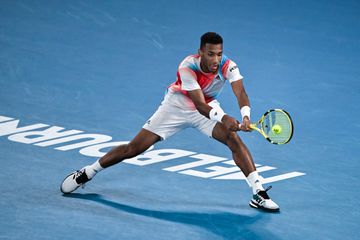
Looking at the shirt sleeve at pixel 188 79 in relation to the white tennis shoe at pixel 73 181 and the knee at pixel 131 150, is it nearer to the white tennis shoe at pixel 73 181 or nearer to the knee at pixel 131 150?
the knee at pixel 131 150

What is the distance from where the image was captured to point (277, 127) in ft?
30.8

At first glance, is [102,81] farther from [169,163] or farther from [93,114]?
[169,163]

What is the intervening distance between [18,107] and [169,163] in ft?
8.90

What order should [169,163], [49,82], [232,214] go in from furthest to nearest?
[49,82] → [169,163] → [232,214]

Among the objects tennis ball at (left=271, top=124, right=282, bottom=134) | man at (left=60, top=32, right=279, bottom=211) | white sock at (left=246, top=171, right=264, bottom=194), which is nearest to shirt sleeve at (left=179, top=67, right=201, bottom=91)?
man at (left=60, top=32, right=279, bottom=211)

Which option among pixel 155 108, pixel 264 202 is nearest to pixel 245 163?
pixel 264 202

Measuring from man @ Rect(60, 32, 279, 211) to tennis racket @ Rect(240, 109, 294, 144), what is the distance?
0.81 feet

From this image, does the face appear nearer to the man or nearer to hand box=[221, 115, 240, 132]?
the man

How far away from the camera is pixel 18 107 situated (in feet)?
41.4

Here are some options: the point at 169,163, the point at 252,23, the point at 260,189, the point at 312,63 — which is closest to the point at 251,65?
the point at 312,63

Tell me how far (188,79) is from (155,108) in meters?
3.33

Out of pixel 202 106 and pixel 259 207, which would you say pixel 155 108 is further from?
pixel 259 207

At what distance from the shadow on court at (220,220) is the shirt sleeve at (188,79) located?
1.38 meters

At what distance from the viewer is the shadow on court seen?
921 centimetres
